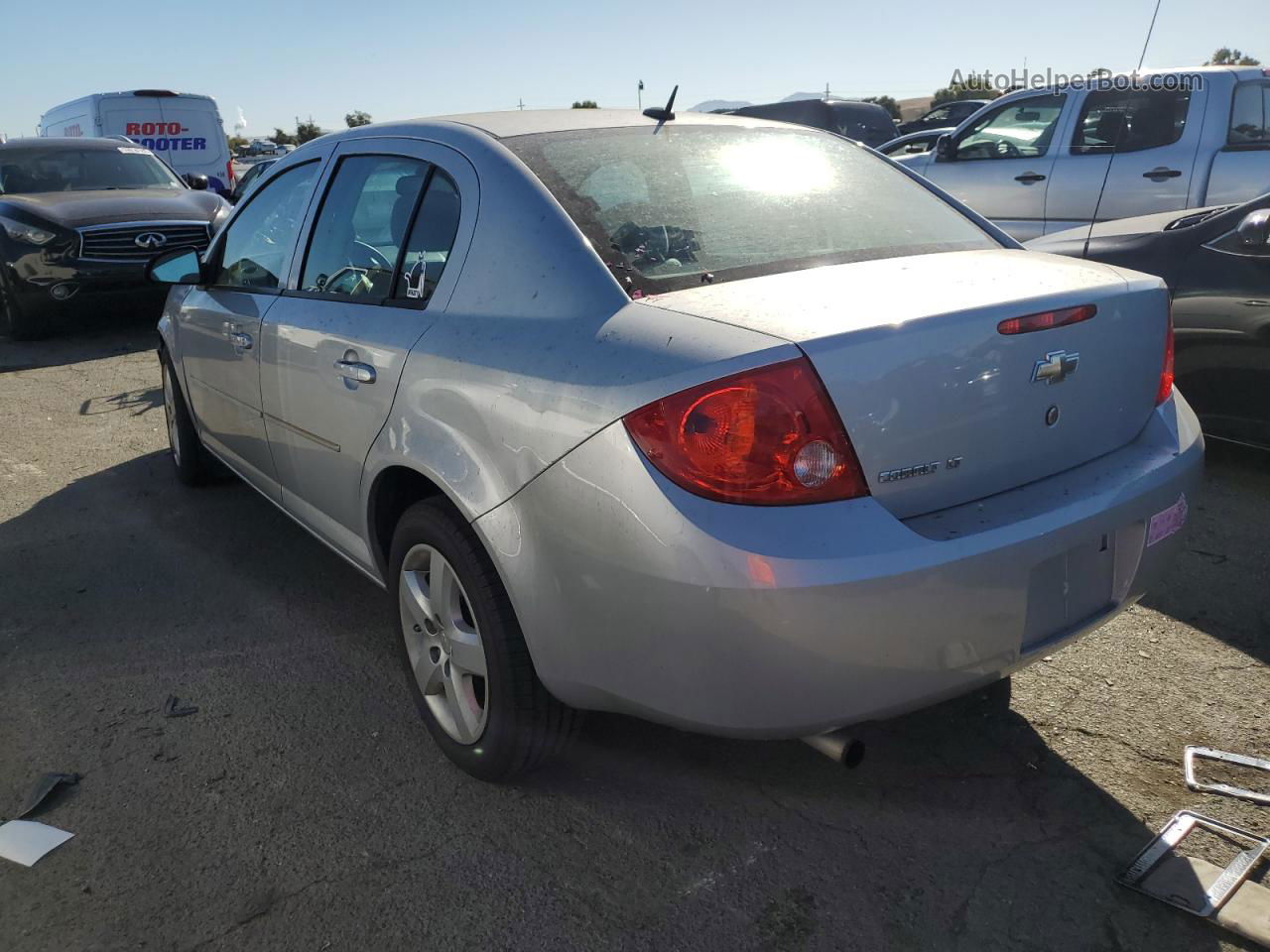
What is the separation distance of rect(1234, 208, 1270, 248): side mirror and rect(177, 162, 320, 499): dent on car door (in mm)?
3628

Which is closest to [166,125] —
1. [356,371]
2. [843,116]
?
[843,116]

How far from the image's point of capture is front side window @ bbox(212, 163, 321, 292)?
362 cm

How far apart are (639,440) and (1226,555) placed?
2920mm

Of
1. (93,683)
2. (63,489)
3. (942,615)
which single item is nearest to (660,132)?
(942,615)

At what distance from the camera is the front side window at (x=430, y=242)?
9.07ft

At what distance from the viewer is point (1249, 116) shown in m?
7.50

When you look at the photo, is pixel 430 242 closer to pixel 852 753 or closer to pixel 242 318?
pixel 242 318

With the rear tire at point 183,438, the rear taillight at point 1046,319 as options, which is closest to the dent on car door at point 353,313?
the rear taillight at point 1046,319

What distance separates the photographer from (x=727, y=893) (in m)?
2.31

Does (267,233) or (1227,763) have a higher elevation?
(267,233)

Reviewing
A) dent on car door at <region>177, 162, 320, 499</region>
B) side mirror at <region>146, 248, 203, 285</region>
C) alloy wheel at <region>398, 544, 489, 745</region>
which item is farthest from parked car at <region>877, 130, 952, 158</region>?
alloy wheel at <region>398, 544, 489, 745</region>

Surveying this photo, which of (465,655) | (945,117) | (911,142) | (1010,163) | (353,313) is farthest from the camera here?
(945,117)

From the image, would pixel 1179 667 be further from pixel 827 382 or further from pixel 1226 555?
pixel 827 382

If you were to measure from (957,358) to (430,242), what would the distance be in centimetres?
144
